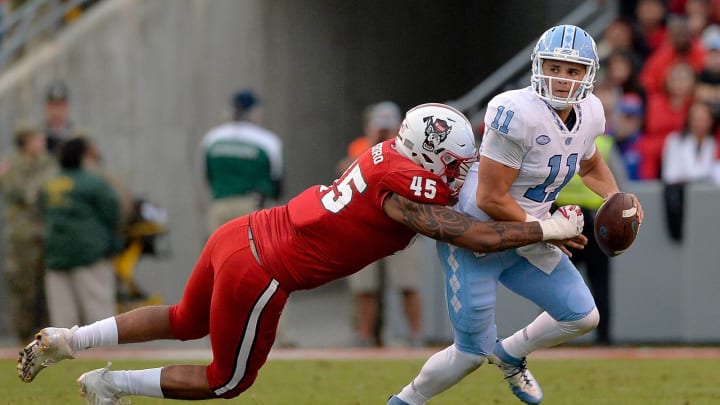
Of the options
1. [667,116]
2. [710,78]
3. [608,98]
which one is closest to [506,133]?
[608,98]

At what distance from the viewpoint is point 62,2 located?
534 inches

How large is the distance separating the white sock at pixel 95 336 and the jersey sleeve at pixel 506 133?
5.65 feet

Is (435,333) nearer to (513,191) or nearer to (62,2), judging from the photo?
(513,191)

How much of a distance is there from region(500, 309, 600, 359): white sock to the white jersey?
0.49m

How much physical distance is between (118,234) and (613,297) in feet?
12.5

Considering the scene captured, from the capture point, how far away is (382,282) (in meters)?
9.69

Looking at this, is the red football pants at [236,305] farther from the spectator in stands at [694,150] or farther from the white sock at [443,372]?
the spectator in stands at [694,150]

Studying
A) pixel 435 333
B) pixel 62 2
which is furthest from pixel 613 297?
pixel 62 2

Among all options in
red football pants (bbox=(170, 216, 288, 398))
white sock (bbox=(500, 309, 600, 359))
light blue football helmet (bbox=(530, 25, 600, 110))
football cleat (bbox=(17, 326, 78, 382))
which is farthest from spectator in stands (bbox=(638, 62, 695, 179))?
football cleat (bbox=(17, 326, 78, 382))

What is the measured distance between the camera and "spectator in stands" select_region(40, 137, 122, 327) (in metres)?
9.42

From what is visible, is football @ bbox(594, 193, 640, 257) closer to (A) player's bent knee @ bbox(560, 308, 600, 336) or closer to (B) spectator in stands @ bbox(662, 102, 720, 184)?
(A) player's bent knee @ bbox(560, 308, 600, 336)

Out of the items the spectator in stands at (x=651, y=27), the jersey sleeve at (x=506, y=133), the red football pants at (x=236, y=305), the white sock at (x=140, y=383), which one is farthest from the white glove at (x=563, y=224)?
the spectator in stands at (x=651, y=27)

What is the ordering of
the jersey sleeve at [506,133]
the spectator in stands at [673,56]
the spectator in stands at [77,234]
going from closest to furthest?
the jersey sleeve at [506,133], the spectator in stands at [77,234], the spectator in stands at [673,56]

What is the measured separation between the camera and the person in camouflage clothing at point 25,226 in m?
9.89
